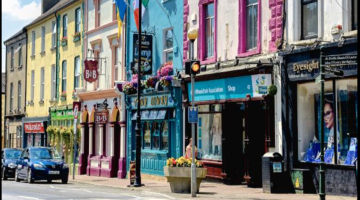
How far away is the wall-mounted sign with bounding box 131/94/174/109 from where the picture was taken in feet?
86.6

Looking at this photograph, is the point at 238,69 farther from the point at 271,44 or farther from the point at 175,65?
the point at 175,65

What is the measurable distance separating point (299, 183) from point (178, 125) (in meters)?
8.26

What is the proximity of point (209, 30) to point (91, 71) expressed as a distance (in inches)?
412

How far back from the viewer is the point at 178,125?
2575 centimetres

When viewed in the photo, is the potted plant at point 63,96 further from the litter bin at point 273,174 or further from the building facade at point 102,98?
the litter bin at point 273,174

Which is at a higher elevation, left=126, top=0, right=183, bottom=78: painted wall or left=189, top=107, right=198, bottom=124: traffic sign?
left=126, top=0, right=183, bottom=78: painted wall

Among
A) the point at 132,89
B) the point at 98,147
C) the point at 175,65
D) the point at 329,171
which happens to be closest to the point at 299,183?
the point at 329,171

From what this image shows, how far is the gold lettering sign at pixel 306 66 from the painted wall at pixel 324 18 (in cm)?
71

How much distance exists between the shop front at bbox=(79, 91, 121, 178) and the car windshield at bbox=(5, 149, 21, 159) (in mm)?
4255

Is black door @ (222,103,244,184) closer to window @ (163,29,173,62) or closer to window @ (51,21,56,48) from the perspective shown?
window @ (163,29,173,62)

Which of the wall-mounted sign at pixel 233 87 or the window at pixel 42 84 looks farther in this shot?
the window at pixel 42 84

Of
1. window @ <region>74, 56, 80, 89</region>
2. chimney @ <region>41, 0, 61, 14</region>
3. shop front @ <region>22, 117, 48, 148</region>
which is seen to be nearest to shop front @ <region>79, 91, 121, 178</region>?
window @ <region>74, 56, 80, 89</region>

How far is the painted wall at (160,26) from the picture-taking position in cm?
2616

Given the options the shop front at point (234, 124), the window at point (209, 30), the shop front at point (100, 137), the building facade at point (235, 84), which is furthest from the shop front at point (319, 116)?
the shop front at point (100, 137)
